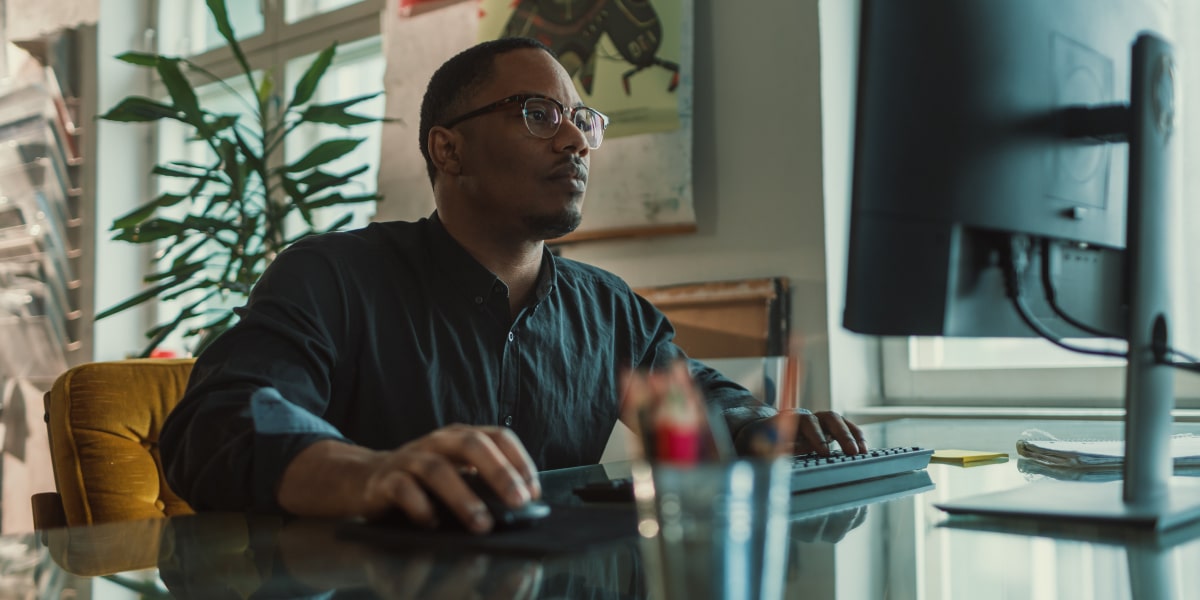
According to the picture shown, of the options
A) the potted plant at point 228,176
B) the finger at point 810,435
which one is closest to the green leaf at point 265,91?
the potted plant at point 228,176

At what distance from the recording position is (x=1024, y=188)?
899 mm

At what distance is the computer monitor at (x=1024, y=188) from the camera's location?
2.78 feet

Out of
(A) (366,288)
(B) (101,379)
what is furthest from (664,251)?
(B) (101,379)

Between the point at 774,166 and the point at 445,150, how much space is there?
973 mm

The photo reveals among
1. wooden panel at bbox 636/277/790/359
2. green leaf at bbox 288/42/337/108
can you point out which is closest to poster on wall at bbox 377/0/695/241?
wooden panel at bbox 636/277/790/359

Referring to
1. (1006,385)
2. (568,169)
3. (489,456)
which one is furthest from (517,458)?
(1006,385)

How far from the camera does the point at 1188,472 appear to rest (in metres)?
1.17

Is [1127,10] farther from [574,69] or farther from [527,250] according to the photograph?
[574,69]

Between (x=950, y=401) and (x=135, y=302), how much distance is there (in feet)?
7.16

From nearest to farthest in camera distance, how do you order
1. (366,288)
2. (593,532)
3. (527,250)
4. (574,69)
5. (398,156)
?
(593,532) < (366,288) < (527,250) < (574,69) < (398,156)

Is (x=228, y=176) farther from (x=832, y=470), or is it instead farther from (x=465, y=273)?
(x=832, y=470)

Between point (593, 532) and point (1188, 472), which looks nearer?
point (593, 532)

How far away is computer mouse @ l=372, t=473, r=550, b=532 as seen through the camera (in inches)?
30.8

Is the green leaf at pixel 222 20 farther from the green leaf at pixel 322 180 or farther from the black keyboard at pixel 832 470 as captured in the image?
the black keyboard at pixel 832 470
